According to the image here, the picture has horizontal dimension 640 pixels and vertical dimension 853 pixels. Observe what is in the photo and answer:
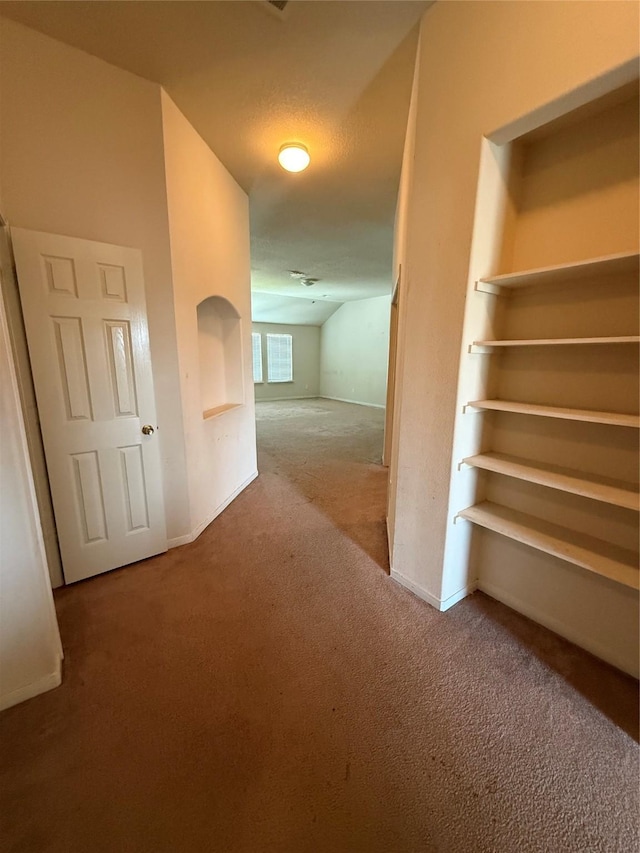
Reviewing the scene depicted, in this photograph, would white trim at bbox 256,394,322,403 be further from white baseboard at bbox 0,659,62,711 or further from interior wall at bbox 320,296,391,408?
white baseboard at bbox 0,659,62,711

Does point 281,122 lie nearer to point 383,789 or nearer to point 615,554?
point 615,554

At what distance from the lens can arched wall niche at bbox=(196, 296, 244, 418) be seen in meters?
2.96

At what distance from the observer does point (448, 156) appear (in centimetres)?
150

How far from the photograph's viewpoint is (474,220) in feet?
4.70

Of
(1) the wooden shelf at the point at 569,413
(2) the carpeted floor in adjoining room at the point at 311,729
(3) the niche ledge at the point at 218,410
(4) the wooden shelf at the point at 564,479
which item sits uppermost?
(1) the wooden shelf at the point at 569,413

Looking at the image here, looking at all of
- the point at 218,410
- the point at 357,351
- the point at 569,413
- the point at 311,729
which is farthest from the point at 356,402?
the point at 311,729

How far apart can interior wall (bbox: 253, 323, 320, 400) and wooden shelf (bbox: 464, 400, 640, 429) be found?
8610mm

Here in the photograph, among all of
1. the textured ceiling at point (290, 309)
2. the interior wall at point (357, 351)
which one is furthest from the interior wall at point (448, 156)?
the interior wall at point (357, 351)

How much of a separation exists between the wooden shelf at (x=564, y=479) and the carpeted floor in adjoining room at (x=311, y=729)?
2.77ft

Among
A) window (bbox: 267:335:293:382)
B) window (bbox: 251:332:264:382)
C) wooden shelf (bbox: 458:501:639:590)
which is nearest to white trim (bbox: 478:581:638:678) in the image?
wooden shelf (bbox: 458:501:639:590)

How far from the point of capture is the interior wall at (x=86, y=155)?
5.35 ft

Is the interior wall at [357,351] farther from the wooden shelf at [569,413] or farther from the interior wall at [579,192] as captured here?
the wooden shelf at [569,413]

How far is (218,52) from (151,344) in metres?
1.56

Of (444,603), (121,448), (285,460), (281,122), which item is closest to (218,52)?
(281,122)
